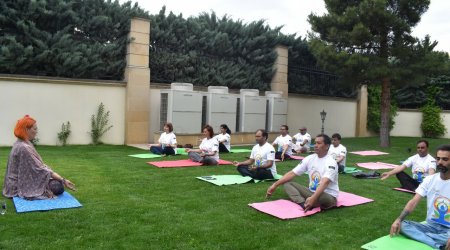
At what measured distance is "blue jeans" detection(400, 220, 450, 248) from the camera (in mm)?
4367

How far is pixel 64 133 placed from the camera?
1377 centimetres

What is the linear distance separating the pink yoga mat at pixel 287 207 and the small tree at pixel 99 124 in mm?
9649

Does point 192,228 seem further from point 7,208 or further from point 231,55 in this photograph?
point 231,55

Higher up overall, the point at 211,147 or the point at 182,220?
the point at 211,147

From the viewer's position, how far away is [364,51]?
1645cm

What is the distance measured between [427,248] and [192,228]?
8.43 feet

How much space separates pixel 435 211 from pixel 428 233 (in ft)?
0.83

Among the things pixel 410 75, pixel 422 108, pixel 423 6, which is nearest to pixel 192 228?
pixel 410 75

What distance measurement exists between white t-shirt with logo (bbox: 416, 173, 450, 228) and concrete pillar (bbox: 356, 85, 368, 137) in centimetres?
Result: 1954

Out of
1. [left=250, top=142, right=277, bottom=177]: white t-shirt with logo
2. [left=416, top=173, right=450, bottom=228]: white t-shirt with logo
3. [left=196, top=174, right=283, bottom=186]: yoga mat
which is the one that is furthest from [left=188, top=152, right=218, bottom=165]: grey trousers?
[left=416, top=173, right=450, bottom=228]: white t-shirt with logo

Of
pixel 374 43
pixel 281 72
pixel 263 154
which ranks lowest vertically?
pixel 263 154

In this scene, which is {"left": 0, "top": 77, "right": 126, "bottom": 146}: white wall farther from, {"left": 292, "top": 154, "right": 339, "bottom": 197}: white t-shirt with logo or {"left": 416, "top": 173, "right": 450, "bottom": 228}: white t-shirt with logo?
{"left": 416, "top": 173, "right": 450, "bottom": 228}: white t-shirt with logo

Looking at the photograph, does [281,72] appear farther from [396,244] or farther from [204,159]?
[396,244]

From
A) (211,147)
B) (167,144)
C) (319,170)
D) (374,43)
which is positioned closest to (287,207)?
(319,170)
